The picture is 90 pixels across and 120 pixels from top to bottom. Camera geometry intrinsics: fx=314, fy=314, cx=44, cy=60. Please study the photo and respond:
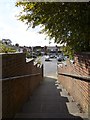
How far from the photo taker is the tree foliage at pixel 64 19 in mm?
8039

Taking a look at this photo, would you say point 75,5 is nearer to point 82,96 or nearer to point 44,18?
point 44,18

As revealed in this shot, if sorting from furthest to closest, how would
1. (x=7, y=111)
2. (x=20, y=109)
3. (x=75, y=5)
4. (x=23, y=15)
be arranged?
(x=23, y=15) < (x=20, y=109) < (x=75, y=5) < (x=7, y=111)

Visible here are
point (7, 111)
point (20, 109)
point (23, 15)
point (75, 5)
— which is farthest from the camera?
point (23, 15)

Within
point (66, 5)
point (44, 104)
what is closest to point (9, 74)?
point (66, 5)

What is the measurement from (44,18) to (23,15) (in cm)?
85

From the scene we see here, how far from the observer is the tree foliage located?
804 cm

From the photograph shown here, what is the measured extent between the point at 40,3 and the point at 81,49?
2.11 metres

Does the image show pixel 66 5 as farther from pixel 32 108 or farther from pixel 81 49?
pixel 32 108

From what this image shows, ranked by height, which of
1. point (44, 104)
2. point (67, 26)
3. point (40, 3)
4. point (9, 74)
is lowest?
point (44, 104)

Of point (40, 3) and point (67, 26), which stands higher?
point (40, 3)

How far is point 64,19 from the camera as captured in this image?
8.37 m

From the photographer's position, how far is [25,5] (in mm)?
8906

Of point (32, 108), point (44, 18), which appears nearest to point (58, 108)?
point (32, 108)

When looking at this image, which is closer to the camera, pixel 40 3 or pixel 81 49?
pixel 40 3
